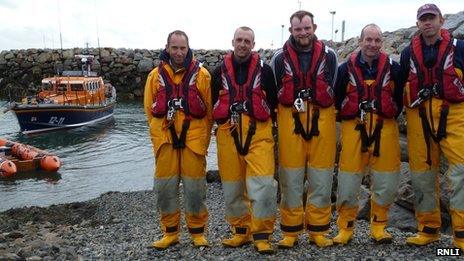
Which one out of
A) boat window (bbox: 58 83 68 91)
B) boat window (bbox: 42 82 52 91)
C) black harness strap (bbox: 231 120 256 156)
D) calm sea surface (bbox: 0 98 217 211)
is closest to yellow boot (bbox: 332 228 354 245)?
black harness strap (bbox: 231 120 256 156)

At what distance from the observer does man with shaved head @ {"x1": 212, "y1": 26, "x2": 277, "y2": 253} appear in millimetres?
5098

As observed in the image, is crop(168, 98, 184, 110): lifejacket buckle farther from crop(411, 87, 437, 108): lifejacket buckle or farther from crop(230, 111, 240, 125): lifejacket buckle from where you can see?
crop(411, 87, 437, 108): lifejacket buckle

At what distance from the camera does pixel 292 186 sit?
523 centimetres

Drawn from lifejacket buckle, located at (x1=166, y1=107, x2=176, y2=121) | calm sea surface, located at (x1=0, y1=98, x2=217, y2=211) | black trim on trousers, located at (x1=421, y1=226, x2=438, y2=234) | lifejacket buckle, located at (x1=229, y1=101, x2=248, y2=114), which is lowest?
calm sea surface, located at (x1=0, y1=98, x2=217, y2=211)

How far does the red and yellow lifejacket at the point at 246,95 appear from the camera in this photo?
5086 mm

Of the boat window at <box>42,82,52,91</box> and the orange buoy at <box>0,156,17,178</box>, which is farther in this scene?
the boat window at <box>42,82,52,91</box>

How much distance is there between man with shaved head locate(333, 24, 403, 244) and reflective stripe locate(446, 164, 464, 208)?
1.77 feet

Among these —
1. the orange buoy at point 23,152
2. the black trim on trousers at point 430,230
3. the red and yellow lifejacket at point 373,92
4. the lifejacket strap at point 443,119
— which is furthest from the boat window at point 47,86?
the lifejacket strap at point 443,119

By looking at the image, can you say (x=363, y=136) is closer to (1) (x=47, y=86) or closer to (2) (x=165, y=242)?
(2) (x=165, y=242)

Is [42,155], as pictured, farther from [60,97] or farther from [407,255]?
[407,255]

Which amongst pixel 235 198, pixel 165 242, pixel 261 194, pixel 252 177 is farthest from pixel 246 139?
pixel 165 242

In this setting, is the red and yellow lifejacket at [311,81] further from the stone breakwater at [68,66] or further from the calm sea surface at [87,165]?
the stone breakwater at [68,66]

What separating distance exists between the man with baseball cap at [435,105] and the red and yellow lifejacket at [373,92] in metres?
0.19

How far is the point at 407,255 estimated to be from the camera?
4.98m
